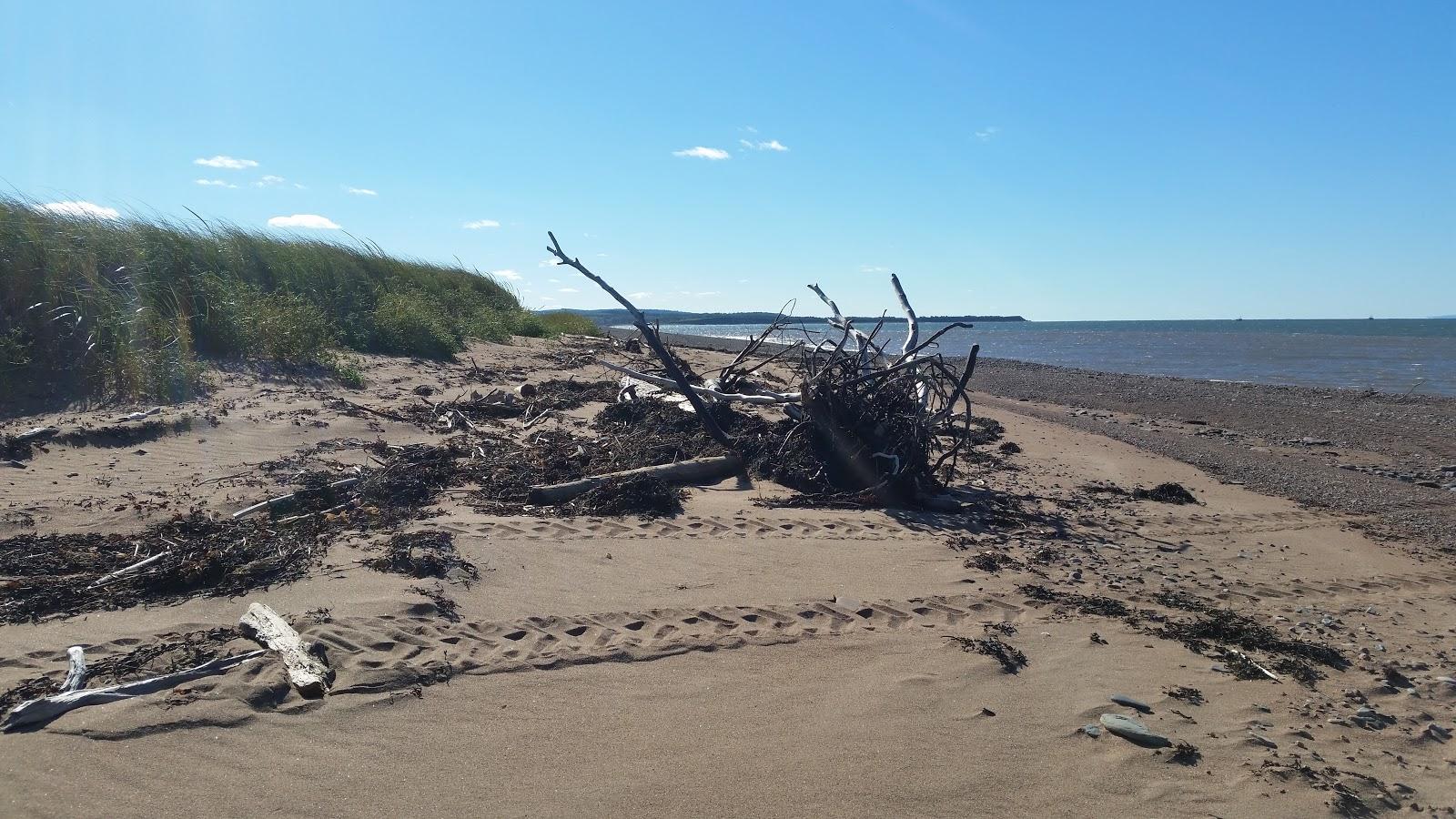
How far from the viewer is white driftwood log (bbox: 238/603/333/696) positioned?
287 cm

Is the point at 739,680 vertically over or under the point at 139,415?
under

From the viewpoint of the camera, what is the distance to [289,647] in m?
3.04

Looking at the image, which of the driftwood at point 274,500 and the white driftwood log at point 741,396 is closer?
the driftwood at point 274,500

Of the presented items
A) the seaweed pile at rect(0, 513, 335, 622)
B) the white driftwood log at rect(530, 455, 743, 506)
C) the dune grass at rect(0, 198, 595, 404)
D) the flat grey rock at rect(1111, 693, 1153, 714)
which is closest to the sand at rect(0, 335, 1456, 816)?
the flat grey rock at rect(1111, 693, 1153, 714)

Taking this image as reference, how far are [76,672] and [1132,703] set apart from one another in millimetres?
3887

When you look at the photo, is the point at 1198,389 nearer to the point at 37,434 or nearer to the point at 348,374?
the point at 348,374

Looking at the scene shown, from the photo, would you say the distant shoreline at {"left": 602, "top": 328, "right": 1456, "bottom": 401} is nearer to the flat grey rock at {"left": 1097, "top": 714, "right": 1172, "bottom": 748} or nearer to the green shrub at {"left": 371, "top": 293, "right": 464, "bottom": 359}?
the green shrub at {"left": 371, "top": 293, "right": 464, "bottom": 359}

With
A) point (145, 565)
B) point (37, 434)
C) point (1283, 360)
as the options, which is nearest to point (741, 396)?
point (145, 565)

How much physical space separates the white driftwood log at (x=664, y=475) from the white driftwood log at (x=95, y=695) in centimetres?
260

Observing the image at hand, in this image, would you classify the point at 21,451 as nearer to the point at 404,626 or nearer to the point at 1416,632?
the point at 404,626

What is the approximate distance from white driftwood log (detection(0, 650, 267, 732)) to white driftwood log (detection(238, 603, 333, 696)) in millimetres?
142

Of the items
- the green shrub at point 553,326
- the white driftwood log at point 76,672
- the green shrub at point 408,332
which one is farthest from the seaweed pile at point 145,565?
the green shrub at point 553,326

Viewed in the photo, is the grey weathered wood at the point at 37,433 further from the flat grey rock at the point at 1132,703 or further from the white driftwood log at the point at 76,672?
the flat grey rock at the point at 1132,703

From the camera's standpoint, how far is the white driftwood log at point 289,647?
9.41 ft
